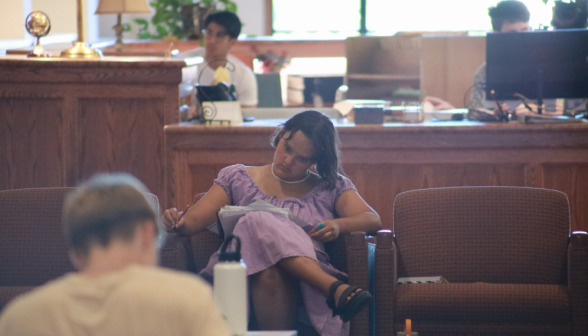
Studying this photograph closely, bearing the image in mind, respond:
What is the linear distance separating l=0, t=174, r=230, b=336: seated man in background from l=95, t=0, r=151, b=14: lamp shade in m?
4.77

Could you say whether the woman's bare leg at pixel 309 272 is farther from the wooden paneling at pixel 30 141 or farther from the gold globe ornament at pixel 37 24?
the gold globe ornament at pixel 37 24

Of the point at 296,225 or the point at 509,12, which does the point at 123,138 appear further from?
the point at 509,12

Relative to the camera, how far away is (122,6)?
559cm

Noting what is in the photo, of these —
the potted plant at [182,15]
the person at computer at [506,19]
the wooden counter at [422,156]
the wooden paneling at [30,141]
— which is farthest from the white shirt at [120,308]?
the potted plant at [182,15]

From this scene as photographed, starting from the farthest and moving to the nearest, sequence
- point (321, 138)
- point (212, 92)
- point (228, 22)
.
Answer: point (228, 22) < point (212, 92) < point (321, 138)

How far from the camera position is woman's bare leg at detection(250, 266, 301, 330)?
2326mm

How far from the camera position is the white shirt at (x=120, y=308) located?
99 cm

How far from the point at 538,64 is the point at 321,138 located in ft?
5.33

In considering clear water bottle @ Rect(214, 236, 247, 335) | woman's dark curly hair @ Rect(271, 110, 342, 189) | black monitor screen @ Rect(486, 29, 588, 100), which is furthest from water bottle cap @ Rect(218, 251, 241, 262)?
black monitor screen @ Rect(486, 29, 588, 100)

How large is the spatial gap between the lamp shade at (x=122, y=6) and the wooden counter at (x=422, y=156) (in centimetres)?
240

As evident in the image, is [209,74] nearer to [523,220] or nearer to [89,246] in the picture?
[523,220]


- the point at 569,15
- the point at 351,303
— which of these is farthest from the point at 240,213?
the point at 569,15

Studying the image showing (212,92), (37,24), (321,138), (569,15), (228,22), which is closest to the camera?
(321,138)

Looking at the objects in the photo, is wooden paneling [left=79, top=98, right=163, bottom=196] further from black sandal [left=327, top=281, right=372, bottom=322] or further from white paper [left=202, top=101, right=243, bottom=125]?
black sandal [left=327, top=281, right=372, bottom=322]
